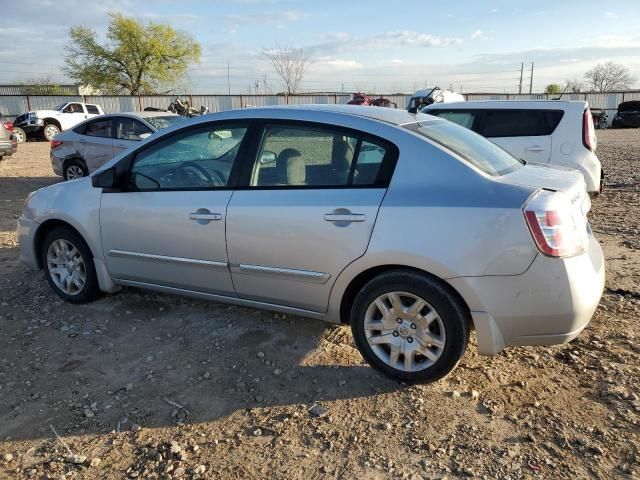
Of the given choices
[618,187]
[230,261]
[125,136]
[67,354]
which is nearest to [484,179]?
[230,261]

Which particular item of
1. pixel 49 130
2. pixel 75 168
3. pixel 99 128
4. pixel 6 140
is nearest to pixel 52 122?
pixel 49 130

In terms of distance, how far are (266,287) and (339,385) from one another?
788 millimetres

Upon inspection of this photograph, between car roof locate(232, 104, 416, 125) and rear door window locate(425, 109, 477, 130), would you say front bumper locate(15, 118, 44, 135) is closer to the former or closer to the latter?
rear door window locate(425, 109, 477, 130)

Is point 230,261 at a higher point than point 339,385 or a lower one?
higher

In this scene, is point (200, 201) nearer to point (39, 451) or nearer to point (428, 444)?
point (39, 451)

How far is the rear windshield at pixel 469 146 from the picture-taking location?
3068mm

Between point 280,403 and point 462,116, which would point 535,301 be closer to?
point 280,403

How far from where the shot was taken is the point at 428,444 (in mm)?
2604

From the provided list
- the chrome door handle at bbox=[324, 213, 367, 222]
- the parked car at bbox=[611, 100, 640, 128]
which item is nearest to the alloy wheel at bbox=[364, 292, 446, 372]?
the chrome door handle at bbox=[324, 213, 367, 222]

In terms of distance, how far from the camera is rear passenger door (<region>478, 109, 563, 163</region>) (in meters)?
6.87

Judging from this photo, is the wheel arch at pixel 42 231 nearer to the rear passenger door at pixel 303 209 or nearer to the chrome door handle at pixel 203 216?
the chrome door handle at pixel 203 216

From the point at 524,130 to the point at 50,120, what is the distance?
22745mm

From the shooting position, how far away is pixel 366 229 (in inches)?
117

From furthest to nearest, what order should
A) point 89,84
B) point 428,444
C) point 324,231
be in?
point 89,84, point 324,231, point 428,444
